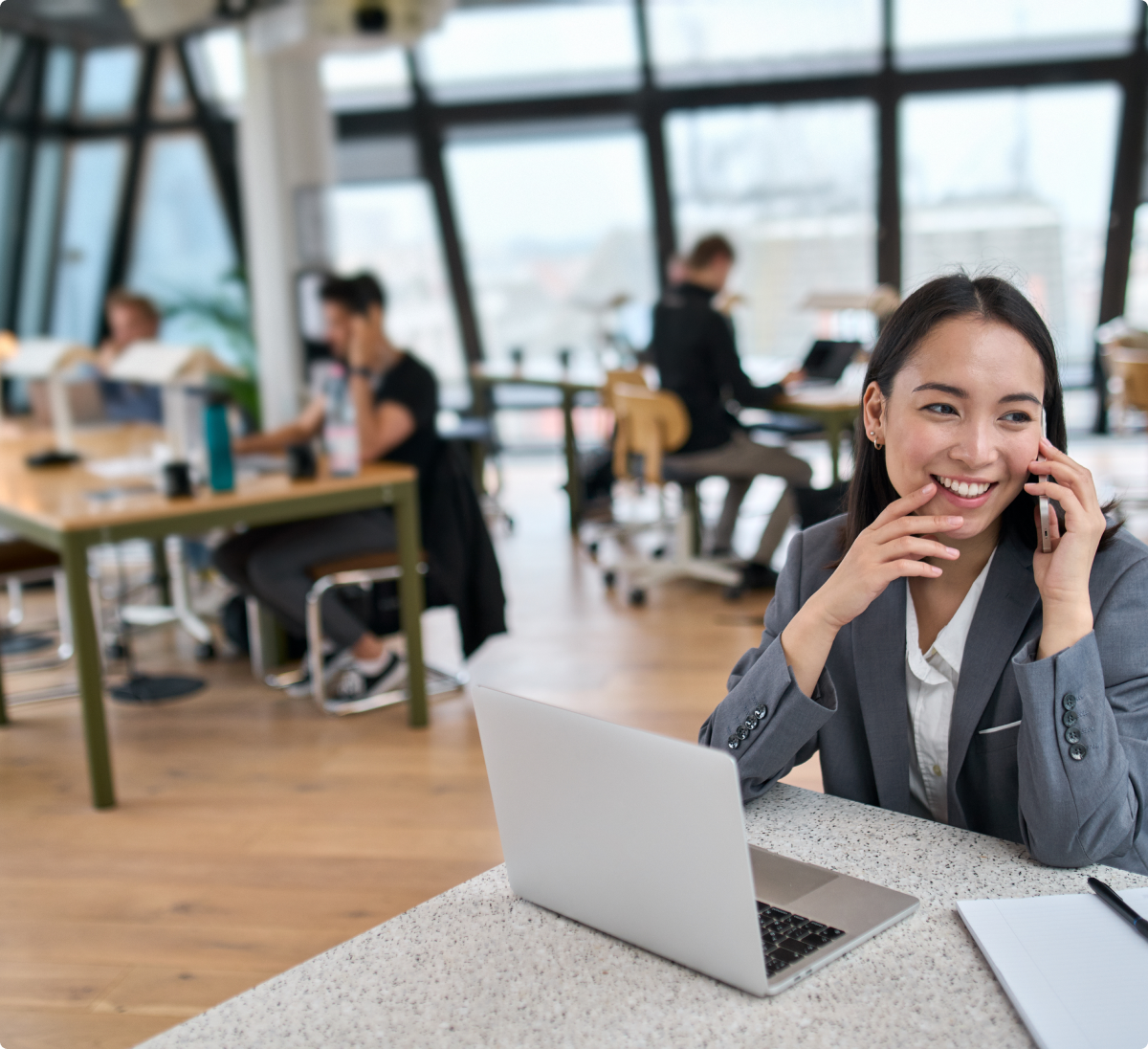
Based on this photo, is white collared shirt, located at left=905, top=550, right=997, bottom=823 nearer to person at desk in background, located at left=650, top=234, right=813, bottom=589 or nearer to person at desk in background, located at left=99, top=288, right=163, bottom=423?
person at desk in background, located at left=650, top=234, right=813, bottom=589

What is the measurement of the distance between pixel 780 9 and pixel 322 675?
5671mm

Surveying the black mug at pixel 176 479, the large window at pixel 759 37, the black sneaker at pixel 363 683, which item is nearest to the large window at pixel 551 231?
the large window at pixel 759 37

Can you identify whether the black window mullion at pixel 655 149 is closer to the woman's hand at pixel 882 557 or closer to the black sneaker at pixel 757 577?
the black sneaker at pixel 757 577

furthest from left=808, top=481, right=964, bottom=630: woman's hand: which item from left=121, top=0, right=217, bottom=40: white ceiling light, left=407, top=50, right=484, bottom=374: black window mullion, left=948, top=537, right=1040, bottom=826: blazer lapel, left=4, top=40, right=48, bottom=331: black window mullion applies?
left=4, top=40, right=48, bottom=331: black window mullion

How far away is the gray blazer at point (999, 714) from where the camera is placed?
110cm

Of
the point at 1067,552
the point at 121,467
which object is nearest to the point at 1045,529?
the point at 1067,552

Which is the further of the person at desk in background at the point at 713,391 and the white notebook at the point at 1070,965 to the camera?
the person at desk in background at the point at 713,391

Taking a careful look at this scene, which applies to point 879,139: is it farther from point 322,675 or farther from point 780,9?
point 322,675

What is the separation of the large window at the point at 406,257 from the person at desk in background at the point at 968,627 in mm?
7049

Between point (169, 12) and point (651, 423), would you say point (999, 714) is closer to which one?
point (651, 423)

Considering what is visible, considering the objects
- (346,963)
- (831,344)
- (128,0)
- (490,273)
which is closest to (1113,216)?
(831,344)

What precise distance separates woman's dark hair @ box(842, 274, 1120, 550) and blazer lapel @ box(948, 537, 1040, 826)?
0.16ft

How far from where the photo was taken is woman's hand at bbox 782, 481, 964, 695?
1162 millimetres

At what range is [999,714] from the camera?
4.06 feet
